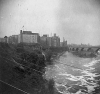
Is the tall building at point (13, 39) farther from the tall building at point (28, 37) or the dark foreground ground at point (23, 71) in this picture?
the dark foreground ground at point (23, 71)

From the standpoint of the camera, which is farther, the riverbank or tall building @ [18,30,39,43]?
tall building @ [18,30,39,43]

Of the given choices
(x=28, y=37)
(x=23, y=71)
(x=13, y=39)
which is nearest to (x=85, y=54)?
(x=23, y=71)

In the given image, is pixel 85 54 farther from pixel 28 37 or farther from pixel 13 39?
pixel 13 39

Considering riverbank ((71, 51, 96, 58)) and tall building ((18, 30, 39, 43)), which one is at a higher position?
tall building ((18, 30, 39, 43))

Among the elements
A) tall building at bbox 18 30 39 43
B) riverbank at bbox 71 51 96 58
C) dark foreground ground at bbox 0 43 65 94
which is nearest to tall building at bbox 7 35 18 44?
tall building at bbox 18 30 39 43

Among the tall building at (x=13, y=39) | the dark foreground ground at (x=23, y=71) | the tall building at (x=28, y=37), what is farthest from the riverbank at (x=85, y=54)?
the tall building at (x=13, y=39)

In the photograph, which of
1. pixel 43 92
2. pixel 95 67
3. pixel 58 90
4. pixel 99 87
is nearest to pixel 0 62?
pixel 43 92

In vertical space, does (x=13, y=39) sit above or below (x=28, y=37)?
below

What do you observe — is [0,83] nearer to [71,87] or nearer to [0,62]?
[0,62]

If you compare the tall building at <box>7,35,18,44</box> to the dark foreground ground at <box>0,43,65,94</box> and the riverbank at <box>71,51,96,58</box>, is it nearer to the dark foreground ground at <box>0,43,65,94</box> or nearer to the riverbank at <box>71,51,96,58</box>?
the dark foreground ground at <box>0,43,65,94</box>
